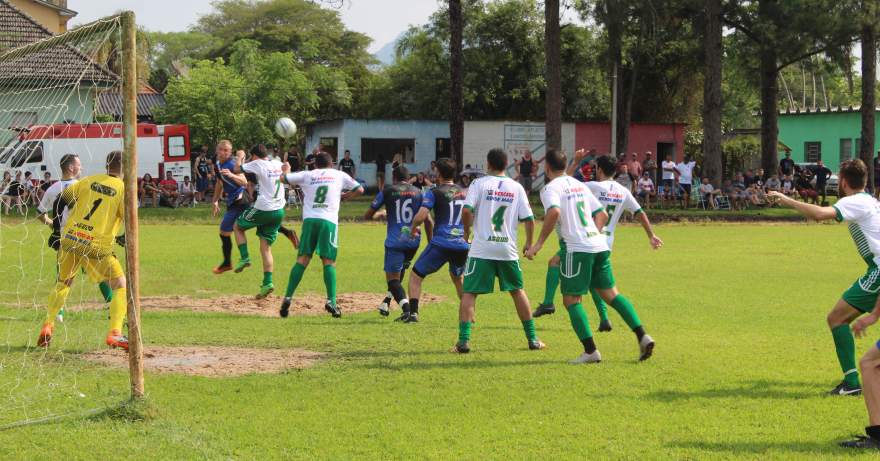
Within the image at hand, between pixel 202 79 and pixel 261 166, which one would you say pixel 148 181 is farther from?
pixel 261 166

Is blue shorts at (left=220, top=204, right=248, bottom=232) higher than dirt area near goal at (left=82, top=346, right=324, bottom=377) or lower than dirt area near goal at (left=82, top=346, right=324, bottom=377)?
higher

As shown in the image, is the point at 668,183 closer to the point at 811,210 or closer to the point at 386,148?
the point at 386,148

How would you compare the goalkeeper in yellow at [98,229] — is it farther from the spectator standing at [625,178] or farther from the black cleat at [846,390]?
the spectator standing at [625,178]

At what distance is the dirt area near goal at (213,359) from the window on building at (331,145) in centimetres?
3460

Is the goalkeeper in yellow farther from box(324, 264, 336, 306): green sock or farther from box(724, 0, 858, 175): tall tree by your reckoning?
box(724, 0, 858, 175): tall tree

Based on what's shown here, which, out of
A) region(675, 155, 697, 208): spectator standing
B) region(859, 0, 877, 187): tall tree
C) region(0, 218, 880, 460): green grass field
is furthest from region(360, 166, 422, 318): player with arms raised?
region(859, 0, 877, 187): tall tree

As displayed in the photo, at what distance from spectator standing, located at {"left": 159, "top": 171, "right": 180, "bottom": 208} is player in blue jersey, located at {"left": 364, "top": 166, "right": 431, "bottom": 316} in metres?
22.6

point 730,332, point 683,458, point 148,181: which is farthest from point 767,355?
point 148,181

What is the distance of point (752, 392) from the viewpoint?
8.55 metres

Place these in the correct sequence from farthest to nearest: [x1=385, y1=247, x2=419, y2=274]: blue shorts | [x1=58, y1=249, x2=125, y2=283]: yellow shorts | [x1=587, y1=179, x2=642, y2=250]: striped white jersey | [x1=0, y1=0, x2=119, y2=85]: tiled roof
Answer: [x1=385, y1=247, x2=419, y2=274]: blue shorts
[x1=587, y1=179, x2=642, y2=250]: striped white jersey
[x1=58, y1=249, x2=125, y2=283]: yellow shorts
[x1=0, y1=0, x2=119, y2=85]: tiled roof

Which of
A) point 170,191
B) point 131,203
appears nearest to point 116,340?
point 131,203

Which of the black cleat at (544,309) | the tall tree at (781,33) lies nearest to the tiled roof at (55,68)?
the black cleat at (544,309)

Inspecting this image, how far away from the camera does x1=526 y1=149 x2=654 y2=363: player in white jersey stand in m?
9.84

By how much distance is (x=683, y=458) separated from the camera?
6.58 m
